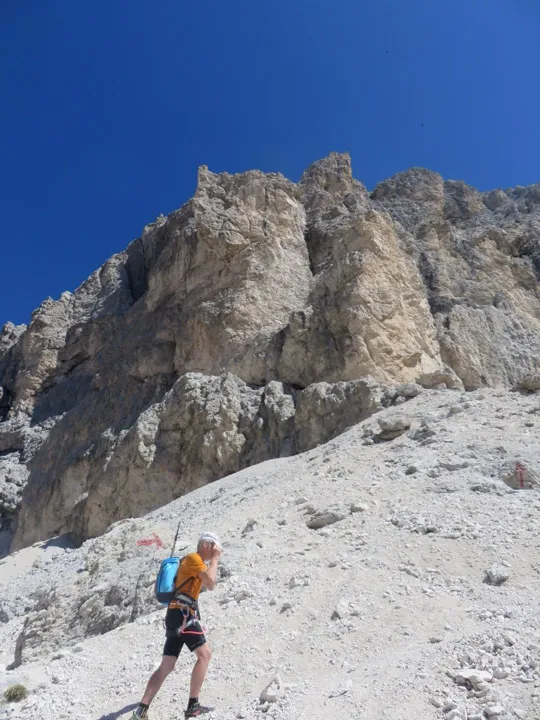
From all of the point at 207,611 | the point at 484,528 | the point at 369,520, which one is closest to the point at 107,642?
the point at 207,611

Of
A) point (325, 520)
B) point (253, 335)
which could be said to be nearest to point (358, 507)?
point (325, 520)

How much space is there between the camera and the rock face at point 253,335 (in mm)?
Result: 19938

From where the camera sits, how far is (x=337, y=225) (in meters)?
29.7

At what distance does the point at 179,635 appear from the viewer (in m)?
4.05

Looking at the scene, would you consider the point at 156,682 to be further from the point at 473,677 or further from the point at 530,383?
the point at 530,383

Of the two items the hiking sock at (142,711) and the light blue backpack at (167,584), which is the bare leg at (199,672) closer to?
the hiking sock at (142,711)

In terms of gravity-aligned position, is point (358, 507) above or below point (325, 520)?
above

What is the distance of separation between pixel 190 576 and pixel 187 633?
0.40 meters

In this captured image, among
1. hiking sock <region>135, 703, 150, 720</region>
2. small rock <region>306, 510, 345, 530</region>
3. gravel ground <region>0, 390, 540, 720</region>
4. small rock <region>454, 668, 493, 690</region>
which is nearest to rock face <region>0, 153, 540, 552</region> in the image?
gravel ground <region>0, 390, 540, 720</region>

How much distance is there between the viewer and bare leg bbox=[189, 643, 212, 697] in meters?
3.99

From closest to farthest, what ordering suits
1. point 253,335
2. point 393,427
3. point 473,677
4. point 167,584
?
point 473,677 → point 167,584 → point 393,427 → point 253,335

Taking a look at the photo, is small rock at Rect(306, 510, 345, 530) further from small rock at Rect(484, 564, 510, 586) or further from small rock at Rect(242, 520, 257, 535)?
small rock at Rect(484, 564, 510, 586)

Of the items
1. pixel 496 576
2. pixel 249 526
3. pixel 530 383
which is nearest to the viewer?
pixel 496 576

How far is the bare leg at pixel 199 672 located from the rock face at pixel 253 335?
12.5m
